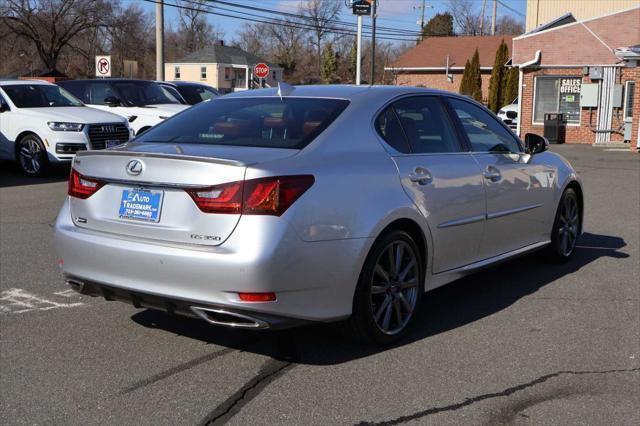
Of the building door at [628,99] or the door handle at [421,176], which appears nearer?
the door handle at [421,176]

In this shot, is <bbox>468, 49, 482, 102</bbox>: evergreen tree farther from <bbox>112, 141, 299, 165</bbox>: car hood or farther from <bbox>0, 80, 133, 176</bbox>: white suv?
<bbox>112, 141, 299, 165</bbox>: car hood

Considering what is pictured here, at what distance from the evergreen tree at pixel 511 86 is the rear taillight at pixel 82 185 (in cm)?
3494

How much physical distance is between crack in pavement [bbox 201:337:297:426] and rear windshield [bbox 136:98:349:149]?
1.32m

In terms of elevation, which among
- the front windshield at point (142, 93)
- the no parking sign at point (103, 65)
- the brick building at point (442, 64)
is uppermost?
the brick building at point (442, 64)

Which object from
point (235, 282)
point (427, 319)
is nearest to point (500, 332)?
point (427, 319)

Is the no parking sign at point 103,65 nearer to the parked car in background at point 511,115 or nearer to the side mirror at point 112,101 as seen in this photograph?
the side mirror at point 112,101

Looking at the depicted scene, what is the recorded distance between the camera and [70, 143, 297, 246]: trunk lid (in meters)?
4.04

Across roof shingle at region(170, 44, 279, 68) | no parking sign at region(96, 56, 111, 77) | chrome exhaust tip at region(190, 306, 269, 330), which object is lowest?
chrome exhaust tip at region(190, 306, 269, 330)

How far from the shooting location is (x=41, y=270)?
667 centimetres

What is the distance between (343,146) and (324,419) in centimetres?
168

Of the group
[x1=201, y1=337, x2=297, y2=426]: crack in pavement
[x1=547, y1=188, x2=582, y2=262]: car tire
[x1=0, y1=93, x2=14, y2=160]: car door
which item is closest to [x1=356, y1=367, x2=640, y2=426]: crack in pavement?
[x1=201, y1=337, x2=297, y2=426]: crack in pavement

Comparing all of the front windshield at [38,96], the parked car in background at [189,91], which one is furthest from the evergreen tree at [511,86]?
the front windshield at [38,96]

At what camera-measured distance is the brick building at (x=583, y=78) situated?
2453 cm

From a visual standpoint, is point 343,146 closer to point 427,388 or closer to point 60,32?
point 427,388
